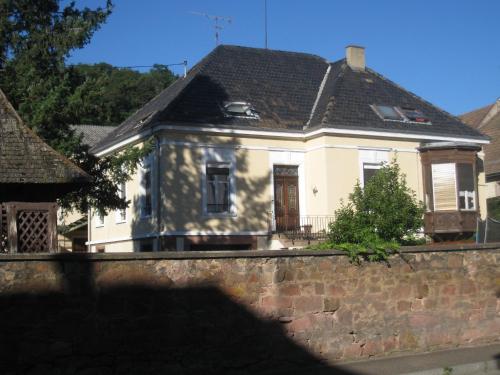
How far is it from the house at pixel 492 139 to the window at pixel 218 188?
48.9ft

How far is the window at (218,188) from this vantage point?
2603 centimetres

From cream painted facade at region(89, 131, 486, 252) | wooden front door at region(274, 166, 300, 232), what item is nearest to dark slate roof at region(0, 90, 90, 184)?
cream painted facade at region(89, 131, 486, 252)

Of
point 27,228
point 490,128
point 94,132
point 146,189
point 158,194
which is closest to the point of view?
point 27,228

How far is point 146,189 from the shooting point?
27.2m

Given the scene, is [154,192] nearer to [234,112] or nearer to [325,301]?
[234,112]

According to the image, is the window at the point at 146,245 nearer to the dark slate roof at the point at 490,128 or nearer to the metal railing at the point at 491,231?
the metal railing at the point at 491,231

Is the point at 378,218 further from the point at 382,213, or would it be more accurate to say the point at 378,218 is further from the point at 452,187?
the point at 452,187

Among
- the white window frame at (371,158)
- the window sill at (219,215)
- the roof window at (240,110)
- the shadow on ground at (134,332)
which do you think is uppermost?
the roof window at (240,110)

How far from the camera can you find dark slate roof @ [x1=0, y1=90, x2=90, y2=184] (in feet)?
40.6

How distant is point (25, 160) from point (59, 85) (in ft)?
22.8

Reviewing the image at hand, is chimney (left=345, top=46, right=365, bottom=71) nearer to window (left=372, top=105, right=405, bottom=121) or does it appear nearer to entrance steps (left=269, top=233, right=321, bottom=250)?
window (left=372, top=105, right=405, bottom=121)

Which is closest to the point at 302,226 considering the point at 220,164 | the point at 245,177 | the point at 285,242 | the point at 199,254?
the point at 285,242

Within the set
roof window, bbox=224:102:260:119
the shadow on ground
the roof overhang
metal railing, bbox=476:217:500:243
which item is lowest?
the shadow on ground

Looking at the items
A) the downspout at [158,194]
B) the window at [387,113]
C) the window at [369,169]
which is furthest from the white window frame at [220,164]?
the window at [387,113]
